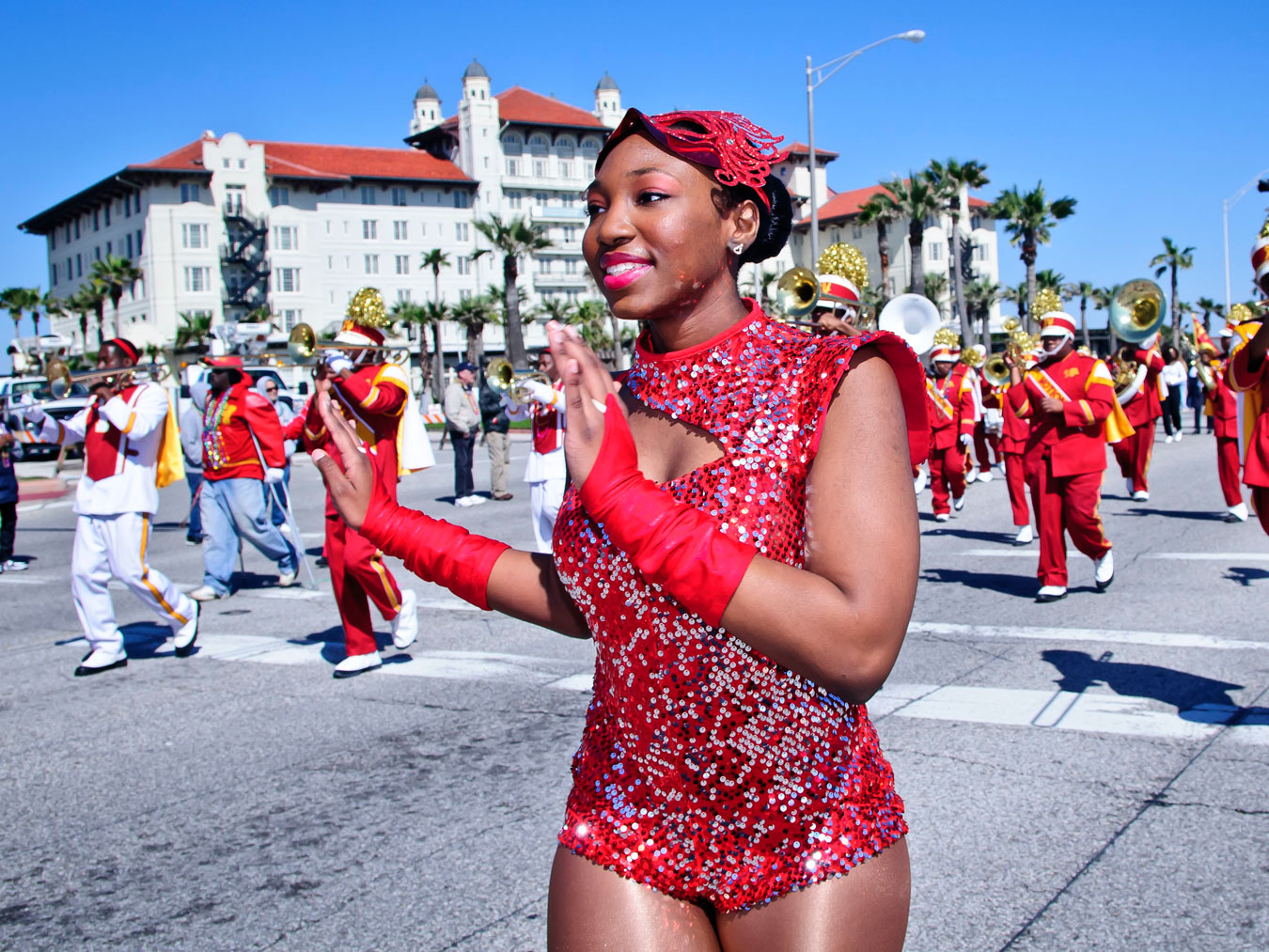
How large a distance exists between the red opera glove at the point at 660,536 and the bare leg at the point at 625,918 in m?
0.47

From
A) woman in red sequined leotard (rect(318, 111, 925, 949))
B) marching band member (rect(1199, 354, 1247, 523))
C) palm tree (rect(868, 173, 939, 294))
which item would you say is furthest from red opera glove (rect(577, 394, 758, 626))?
palm tree (rect(868, 173, 939, 294))

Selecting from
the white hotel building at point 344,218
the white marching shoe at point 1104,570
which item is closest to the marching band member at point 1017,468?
the white marching shoe at point 1104,570

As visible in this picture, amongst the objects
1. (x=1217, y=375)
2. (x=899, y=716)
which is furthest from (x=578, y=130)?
(x=899, y=716)

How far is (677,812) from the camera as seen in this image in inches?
65.9

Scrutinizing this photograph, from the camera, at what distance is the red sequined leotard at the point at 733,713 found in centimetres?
159

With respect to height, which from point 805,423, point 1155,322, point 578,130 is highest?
point 578,130

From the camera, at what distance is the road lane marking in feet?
22.9

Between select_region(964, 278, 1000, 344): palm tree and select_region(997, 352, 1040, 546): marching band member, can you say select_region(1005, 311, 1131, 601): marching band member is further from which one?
select_region(964, 278, 1000, 344): palm tree

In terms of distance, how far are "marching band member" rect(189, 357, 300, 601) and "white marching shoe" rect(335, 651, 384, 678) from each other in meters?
3.58

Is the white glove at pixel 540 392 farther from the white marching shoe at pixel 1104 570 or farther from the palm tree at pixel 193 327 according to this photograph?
the palm tree at pixel 193 327

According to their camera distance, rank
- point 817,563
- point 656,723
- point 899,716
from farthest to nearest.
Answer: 1. point 899,716
2. point 656,723
3. point 817,563

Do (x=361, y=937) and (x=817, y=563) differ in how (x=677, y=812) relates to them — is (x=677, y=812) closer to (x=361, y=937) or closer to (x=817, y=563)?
(x=817, y=563)

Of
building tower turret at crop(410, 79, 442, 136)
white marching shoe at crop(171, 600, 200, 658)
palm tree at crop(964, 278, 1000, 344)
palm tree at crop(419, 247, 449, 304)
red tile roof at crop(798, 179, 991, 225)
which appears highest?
building tower turret at crop(410, 79, 442, 136)

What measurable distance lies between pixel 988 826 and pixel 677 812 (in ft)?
9.38
